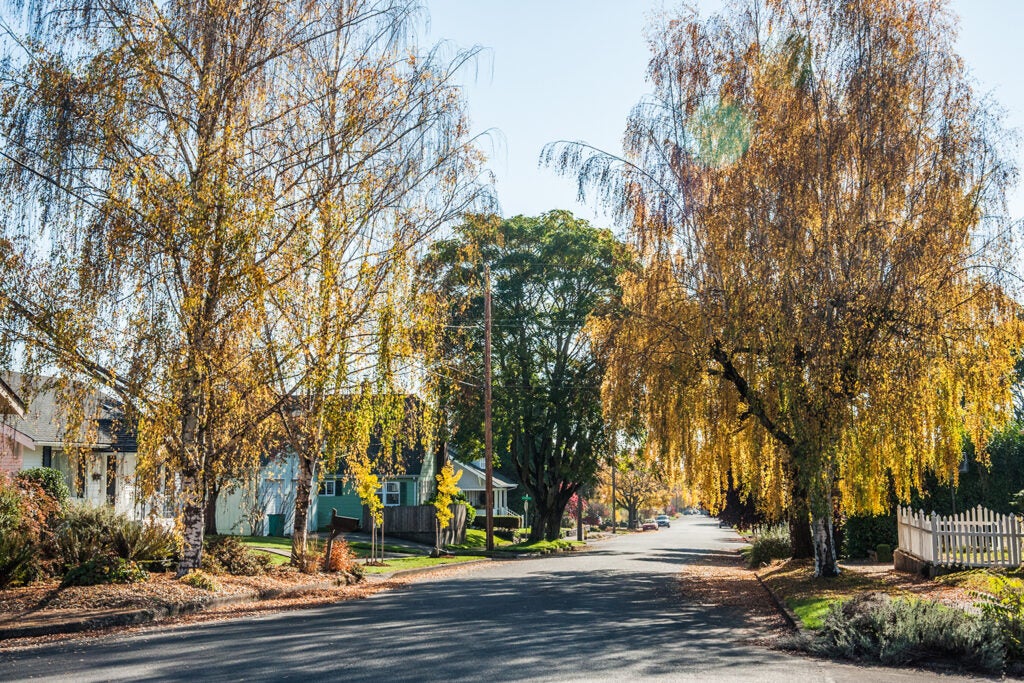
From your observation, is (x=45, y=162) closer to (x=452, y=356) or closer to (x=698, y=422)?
(x=698, y=422)

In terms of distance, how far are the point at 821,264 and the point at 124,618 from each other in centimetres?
1382

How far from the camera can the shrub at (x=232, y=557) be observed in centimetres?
2069

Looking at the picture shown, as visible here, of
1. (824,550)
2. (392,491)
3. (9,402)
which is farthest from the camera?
(392,491)

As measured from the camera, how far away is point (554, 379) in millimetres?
44438

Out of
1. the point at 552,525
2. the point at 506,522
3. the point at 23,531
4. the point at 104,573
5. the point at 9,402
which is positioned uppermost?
the point at 9,402

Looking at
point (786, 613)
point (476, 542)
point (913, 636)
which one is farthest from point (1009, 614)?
→ point (476, 542)

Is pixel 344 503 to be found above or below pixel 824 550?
below

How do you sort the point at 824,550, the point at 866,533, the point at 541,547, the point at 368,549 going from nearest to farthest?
the point at 824,550 → the point at 866,533 → the point at 368,549 → the point at 541,547

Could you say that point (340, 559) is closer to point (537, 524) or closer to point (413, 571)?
point (413, 571)

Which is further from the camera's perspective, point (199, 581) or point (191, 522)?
point (191, 522)

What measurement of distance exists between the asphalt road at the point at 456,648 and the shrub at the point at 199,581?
80.0 inches

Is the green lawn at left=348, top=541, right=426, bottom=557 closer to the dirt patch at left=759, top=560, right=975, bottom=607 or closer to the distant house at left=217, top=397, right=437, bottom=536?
the distant house at left=217, top=397, right=437, bottom=536

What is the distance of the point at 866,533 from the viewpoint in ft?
97.5

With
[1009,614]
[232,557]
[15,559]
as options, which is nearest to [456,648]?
[1009,614]
